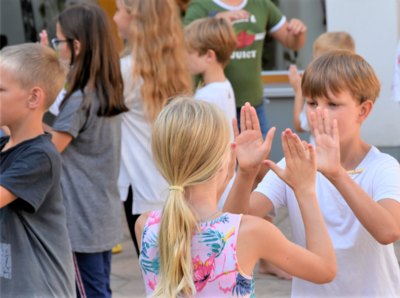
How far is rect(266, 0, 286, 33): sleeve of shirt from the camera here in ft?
13.6

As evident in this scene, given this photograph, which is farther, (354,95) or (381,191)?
(354,95)

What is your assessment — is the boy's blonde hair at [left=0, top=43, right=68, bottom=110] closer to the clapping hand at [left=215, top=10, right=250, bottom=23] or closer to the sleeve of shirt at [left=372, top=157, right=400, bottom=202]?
the sleeve of shirt at [left=372, top=157, right=400, bottom=202]

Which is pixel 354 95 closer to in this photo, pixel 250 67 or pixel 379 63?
pixel 250 67

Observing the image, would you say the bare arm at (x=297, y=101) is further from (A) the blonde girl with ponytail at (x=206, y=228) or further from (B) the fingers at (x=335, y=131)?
(A) the blonde girl with ponytail at (x=206, y=228)

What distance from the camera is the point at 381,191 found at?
1.70 metres

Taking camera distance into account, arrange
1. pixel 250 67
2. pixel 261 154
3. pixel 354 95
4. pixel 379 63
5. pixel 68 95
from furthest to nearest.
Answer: pixel 379 63, pixel 250 67, pixel 68 95, pixel 354 95, pixel 261 154

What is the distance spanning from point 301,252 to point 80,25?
198 centimetres

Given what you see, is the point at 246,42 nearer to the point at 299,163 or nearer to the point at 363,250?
the point at 363,250

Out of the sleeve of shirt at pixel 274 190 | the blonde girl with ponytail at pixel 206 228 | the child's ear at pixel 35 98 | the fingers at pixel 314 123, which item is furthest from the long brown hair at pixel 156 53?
the blonde girl with ponytail at pixel 206 228

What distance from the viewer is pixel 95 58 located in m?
2.75

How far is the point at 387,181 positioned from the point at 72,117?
1.62 metres

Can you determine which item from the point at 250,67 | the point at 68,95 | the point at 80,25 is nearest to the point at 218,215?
the point at 68,95

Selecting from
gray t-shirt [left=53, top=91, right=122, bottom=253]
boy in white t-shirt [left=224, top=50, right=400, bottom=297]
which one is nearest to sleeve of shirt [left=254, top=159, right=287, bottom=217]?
boy in white t-shirt [left=224, top=50, right=400, bottom=297]

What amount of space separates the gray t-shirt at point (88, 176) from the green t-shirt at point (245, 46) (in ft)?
5.13
